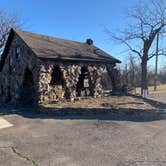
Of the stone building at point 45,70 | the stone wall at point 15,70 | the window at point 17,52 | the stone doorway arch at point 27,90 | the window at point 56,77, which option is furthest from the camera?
the window at point 17,52

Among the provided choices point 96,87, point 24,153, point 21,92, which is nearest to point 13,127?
point 24,153

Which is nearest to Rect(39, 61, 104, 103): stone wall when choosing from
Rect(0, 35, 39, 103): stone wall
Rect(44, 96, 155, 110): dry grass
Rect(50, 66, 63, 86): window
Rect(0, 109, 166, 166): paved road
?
Rect(50, 66, 63, 86): window

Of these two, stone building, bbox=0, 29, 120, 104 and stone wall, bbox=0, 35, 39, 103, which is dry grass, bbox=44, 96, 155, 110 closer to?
stone building, bbox=0, 29, 120, 104

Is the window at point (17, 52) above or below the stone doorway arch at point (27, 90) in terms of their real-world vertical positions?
above

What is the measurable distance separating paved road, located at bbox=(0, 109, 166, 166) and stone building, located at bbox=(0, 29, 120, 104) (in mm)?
4560

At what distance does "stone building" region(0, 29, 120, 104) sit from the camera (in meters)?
13.9

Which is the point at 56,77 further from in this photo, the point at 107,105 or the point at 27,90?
the point at 107,105

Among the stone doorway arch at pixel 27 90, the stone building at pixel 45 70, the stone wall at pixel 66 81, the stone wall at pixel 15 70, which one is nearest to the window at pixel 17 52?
the stone building at pixel 45 70

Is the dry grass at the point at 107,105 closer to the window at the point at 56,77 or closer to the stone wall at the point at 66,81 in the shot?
the stone wall at the point at 66,81

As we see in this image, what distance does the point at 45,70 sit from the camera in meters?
13.9

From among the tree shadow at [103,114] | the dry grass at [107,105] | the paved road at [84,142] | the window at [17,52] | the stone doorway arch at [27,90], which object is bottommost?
the paved road at [84,142]

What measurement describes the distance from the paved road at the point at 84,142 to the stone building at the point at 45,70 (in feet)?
15.0

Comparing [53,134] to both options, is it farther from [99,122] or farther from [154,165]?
[154,165]

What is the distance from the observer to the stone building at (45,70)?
13938 mm
